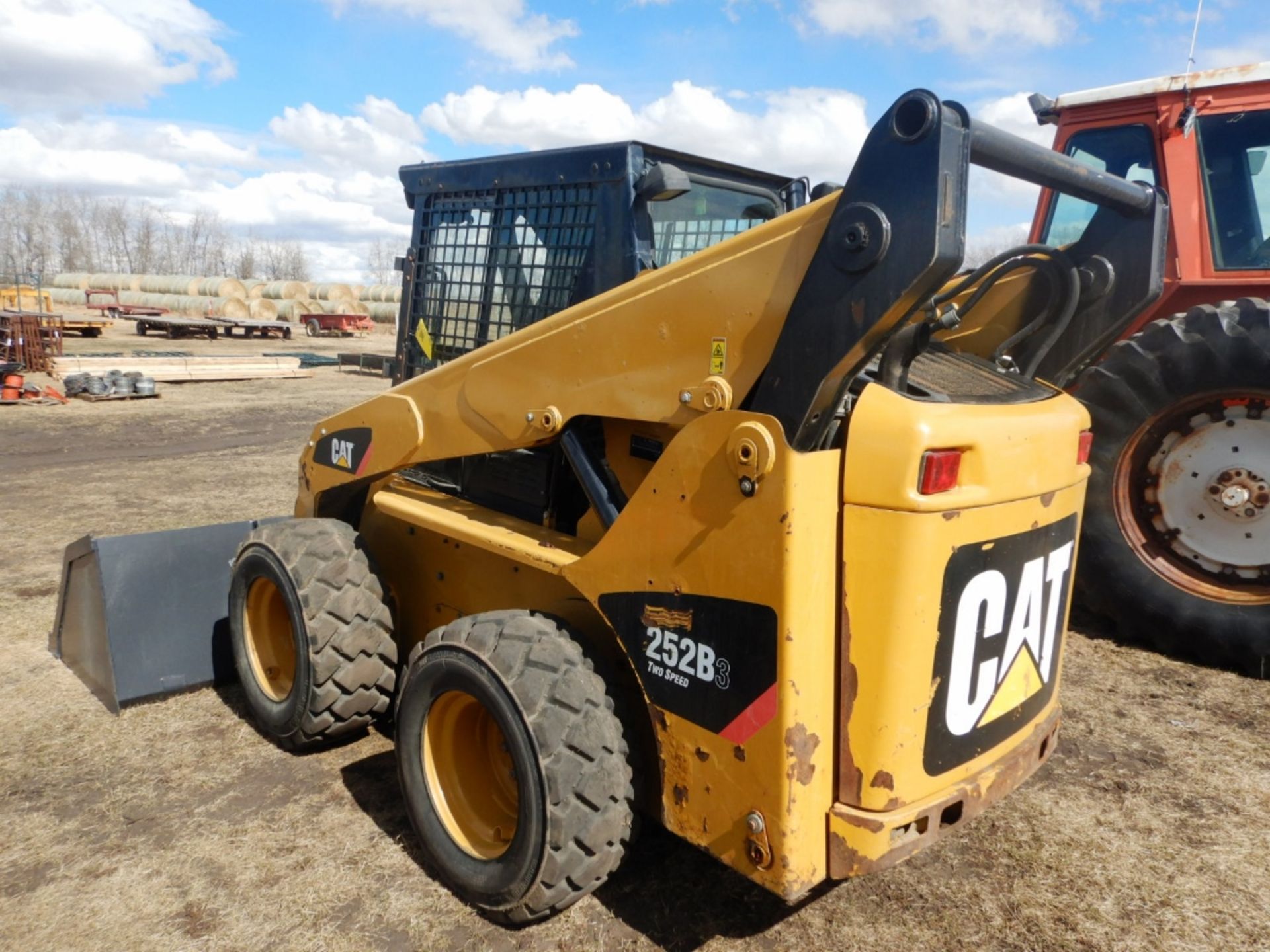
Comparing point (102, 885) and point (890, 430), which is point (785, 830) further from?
point (102, 885)

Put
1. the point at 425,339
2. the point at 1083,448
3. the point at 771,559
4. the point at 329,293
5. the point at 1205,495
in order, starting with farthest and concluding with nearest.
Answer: the point at 329,293 < the point at 1205,495 < the point at 425,339 < the point at 1083,448 < the point at 771,559

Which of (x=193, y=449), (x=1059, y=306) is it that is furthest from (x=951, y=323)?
(x=193, y=449)

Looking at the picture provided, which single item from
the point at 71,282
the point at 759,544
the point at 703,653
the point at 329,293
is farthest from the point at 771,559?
the point at 71,282

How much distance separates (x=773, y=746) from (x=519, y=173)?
7.29 feet

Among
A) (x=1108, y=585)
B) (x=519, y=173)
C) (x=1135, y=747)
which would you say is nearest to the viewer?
(x=519, y=173)

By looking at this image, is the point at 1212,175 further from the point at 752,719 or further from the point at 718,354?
the point at 752,719

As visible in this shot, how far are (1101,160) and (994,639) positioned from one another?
417 cm

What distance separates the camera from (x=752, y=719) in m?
2.18

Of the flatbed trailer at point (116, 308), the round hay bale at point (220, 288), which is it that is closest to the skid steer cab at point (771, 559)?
the flatbed trailer at point (116, 308)

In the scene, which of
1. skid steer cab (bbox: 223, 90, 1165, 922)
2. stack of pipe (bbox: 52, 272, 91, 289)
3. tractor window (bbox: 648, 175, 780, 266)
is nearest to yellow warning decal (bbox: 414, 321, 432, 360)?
skid steer cab (bbox: 223, 90, 1165, 922)

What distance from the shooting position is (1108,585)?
15.2 ft

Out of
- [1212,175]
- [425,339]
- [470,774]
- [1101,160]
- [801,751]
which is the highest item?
[1101,160]

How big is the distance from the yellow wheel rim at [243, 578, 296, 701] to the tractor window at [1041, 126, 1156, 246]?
14.9 feet

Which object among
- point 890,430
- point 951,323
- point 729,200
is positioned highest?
point 729,200
